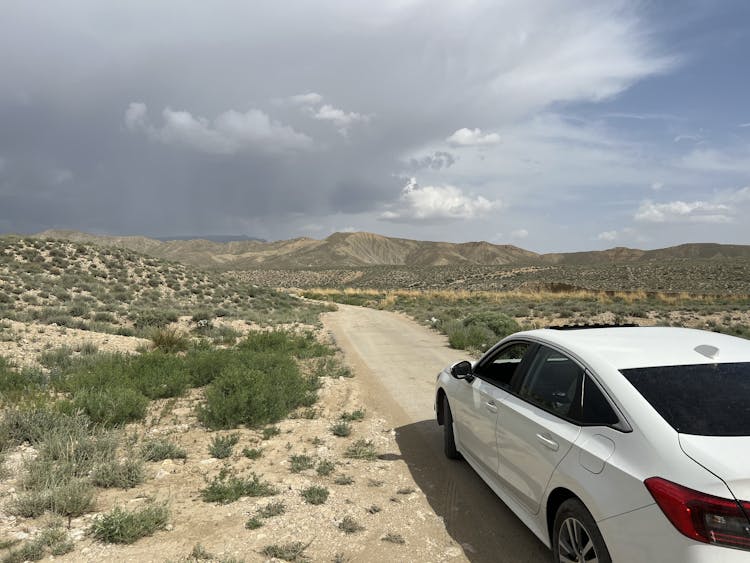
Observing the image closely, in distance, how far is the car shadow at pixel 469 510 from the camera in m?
3.88

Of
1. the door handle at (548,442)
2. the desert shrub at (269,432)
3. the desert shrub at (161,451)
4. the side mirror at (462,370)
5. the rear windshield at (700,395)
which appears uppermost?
the rear windshield at (700,395)

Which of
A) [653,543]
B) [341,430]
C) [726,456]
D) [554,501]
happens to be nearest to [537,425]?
[554,501]

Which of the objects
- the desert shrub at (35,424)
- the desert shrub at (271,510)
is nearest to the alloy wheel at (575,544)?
the desert shrub at (271,510)

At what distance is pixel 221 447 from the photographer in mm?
5898

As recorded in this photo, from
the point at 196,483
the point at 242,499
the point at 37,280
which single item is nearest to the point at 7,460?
the point at 196,483

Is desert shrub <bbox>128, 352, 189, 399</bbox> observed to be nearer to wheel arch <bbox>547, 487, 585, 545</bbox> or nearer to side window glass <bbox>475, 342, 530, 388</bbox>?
side window glass <bbox>475, 342, 530, 388</bbox>

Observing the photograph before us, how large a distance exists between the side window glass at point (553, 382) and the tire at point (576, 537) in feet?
2.00

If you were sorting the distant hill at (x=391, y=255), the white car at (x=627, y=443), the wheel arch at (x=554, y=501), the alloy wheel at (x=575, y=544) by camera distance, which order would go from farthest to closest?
the distant hill at (x=391, y=255) < the wheel arch at (x=554, y=501) < the alloy wheel at (x=575, y=544) < the white car at (x=627, y=443)

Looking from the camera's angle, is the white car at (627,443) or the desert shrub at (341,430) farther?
the desert shrub at (341,430)

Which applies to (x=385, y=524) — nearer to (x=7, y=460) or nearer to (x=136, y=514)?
(x=136, y=514)

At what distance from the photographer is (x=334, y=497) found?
4.84m

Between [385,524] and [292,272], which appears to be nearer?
[385,524]

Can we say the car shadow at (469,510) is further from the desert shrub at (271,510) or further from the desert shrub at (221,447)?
the desert shrub at (221,447)

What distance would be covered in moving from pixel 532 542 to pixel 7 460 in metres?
5.49
